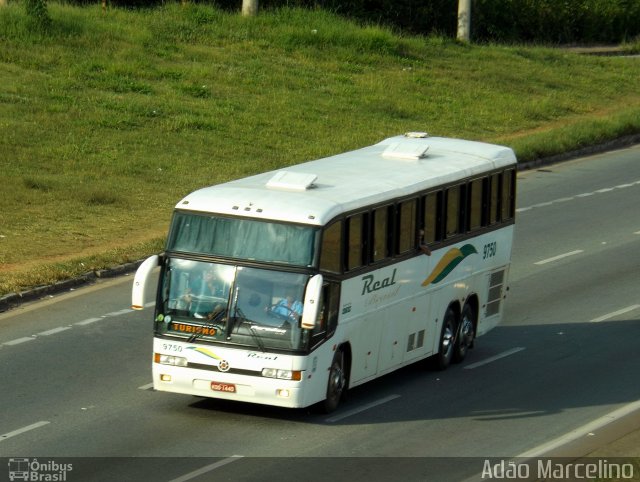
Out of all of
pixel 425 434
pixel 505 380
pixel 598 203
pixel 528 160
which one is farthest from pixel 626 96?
pixel 425 434

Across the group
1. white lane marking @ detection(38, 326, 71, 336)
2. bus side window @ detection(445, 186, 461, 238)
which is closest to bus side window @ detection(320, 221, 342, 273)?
bus side window @ detection(445, 186, 461, 238)

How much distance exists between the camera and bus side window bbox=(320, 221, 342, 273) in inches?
603

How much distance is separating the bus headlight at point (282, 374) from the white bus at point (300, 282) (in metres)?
0.01

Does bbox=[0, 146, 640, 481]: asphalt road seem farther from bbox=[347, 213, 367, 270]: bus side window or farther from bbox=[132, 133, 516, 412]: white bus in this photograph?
bbox=[347, 213, 367, 270]: bus side window

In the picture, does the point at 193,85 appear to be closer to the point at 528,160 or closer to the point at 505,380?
the point at 528,160

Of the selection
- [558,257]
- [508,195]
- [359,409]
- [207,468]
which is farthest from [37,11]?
[207,468]

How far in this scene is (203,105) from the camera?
121 ft

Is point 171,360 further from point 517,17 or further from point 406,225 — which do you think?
point 517,17

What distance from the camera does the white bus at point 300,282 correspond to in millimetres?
15070

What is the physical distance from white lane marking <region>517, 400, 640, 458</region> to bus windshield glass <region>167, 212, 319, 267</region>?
301cm

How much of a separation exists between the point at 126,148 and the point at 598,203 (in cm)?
1036

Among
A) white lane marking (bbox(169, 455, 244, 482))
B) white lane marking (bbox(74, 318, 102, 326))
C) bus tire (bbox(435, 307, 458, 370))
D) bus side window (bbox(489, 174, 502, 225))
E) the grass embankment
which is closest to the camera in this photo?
white lane marking (bbox(169, 455, 244, 482))

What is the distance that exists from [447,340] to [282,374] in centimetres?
431

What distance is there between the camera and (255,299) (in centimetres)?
1514
